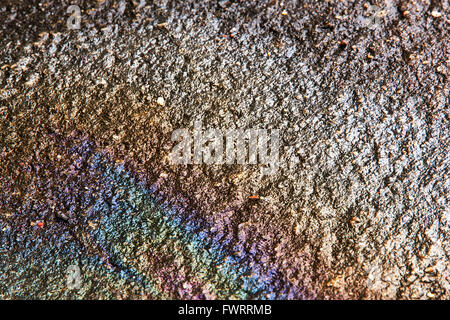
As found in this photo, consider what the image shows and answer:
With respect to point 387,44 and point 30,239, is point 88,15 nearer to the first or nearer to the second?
point 30,239

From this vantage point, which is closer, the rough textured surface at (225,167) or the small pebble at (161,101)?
the rough textured surface at (225,167)

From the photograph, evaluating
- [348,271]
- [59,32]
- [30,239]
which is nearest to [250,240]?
[348,271]

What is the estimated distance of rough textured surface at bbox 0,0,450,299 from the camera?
1616 mm

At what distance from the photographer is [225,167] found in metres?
1.87

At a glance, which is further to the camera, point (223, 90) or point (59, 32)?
point (59, 32)

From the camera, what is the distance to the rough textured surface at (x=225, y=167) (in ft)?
5.30

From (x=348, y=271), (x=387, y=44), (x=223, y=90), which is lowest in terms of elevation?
(x=348, y=271)

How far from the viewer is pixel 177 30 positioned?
2320mm

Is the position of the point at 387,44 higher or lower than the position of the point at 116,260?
higher

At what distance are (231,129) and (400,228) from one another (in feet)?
2.62

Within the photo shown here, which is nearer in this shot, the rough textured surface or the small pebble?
the rough textured surface

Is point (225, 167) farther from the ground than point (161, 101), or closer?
closer

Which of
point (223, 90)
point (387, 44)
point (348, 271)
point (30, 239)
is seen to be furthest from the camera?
point (387, 44)

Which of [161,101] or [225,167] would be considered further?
[161,101]
